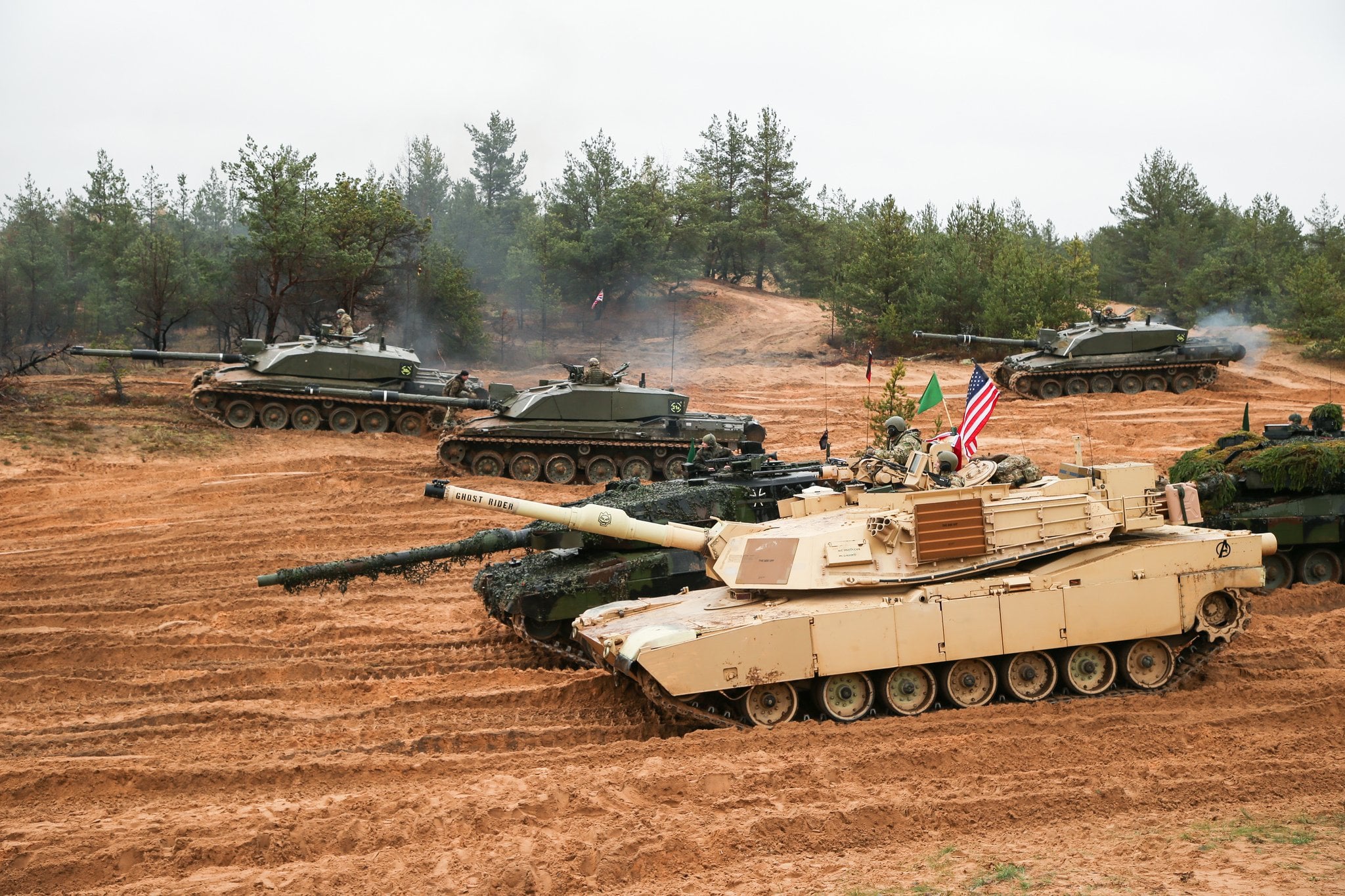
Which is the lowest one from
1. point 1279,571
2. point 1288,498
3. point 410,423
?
point 1279,571

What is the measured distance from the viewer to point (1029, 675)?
9648 millimetres

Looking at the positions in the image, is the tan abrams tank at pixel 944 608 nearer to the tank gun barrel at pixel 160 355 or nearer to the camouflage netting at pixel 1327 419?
the camouflage netting at pixel 1327 419

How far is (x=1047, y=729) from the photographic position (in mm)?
8844

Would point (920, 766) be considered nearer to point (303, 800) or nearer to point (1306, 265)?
point (303, 800)

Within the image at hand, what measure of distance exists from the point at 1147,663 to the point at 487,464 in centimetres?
1396

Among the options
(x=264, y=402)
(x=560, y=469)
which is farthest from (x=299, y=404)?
(x=560, y=469)

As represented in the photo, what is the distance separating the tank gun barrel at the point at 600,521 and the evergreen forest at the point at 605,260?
88.2 ft

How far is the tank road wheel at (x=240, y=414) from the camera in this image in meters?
25.7

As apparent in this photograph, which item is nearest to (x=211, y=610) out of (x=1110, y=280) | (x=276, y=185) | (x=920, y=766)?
(x=920, y=766)

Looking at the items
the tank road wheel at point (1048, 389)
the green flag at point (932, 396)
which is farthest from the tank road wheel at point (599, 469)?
the tank road wheel at point (1048, 389)

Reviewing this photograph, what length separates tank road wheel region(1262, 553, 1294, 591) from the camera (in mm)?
13656

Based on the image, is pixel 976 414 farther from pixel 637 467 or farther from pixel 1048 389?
pixel 1048 389

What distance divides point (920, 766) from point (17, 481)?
17.7 m

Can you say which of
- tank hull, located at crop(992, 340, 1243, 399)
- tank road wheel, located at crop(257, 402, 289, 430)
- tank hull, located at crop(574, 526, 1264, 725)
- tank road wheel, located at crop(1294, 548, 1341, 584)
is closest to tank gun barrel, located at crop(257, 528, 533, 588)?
tank hull, located at crop(574, 526, 1264, 725)
